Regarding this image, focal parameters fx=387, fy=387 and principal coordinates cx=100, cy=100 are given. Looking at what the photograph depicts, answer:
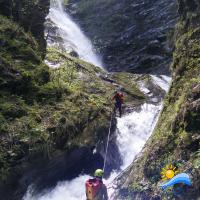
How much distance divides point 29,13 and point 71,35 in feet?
50.0

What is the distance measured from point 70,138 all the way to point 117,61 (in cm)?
1575

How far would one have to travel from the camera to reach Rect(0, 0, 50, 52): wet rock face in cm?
1361

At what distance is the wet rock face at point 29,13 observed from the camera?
1361 centimetres

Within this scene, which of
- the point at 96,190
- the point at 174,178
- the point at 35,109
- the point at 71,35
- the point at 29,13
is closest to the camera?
the point at 174,178

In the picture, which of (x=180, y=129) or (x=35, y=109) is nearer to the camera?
(x=180, y=129)

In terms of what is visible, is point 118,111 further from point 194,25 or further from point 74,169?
point 194,25

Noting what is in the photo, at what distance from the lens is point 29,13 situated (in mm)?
14398

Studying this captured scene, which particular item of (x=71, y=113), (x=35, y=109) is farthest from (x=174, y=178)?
(x=71, y=113)

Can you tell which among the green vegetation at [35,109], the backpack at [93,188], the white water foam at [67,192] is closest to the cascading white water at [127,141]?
the white water foam at [67,192]

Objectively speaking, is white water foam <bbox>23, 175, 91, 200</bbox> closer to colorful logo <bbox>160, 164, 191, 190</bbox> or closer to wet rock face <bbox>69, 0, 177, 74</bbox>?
colorful logo <bbox>160, 164, 191, 190</bbox>

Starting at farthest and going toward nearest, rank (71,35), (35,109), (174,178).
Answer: (71,35) → (35,109) → (174,178)

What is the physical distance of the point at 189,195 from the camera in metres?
6.11

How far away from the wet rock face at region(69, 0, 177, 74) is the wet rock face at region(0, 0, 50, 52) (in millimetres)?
11716

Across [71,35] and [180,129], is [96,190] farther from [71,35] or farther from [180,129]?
[71,35]
